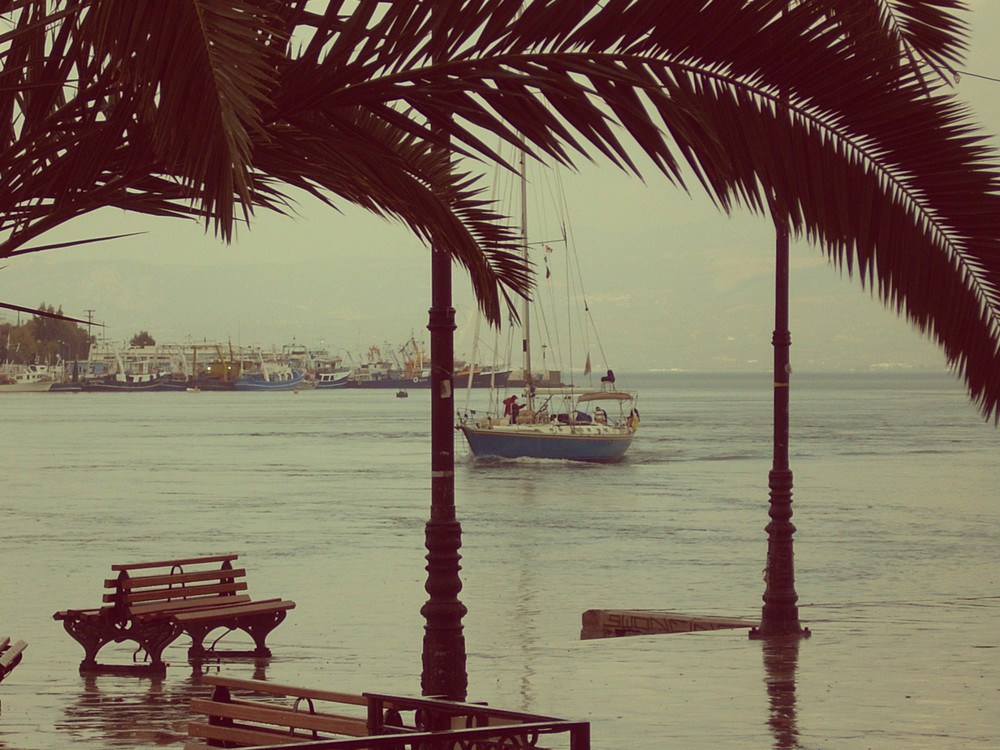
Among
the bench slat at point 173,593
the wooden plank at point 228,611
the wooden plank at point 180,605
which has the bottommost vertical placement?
the wooden plank at point 228,611

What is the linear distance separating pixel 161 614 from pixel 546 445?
76.4m

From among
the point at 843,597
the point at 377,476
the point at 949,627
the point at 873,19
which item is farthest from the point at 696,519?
the point at 873,19

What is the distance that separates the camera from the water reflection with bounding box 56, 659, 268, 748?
1146 centimetres

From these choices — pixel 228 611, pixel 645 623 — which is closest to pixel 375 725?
pixel 228 611

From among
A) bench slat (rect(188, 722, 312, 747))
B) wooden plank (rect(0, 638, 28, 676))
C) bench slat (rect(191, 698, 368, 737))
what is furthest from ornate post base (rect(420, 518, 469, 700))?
bench slat (rect(191, 698, 368, 737))

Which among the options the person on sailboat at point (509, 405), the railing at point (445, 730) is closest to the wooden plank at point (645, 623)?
the railing at point (445, 730)

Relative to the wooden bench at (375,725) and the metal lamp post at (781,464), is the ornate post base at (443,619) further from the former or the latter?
the metal lamp post at (781,464)

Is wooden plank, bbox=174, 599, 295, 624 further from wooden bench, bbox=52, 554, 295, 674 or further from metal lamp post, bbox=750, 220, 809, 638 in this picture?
metal lamp post, bbox=750, 220, 809, 638

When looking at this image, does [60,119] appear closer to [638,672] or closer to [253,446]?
[638,672]

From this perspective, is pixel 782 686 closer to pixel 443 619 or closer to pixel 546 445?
pixel 443 619

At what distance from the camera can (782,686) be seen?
13141mm

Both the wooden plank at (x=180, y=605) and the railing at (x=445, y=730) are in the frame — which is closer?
the railing at (x=445, y=730)

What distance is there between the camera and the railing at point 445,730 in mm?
5211

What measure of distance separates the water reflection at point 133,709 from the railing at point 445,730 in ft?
15.9
